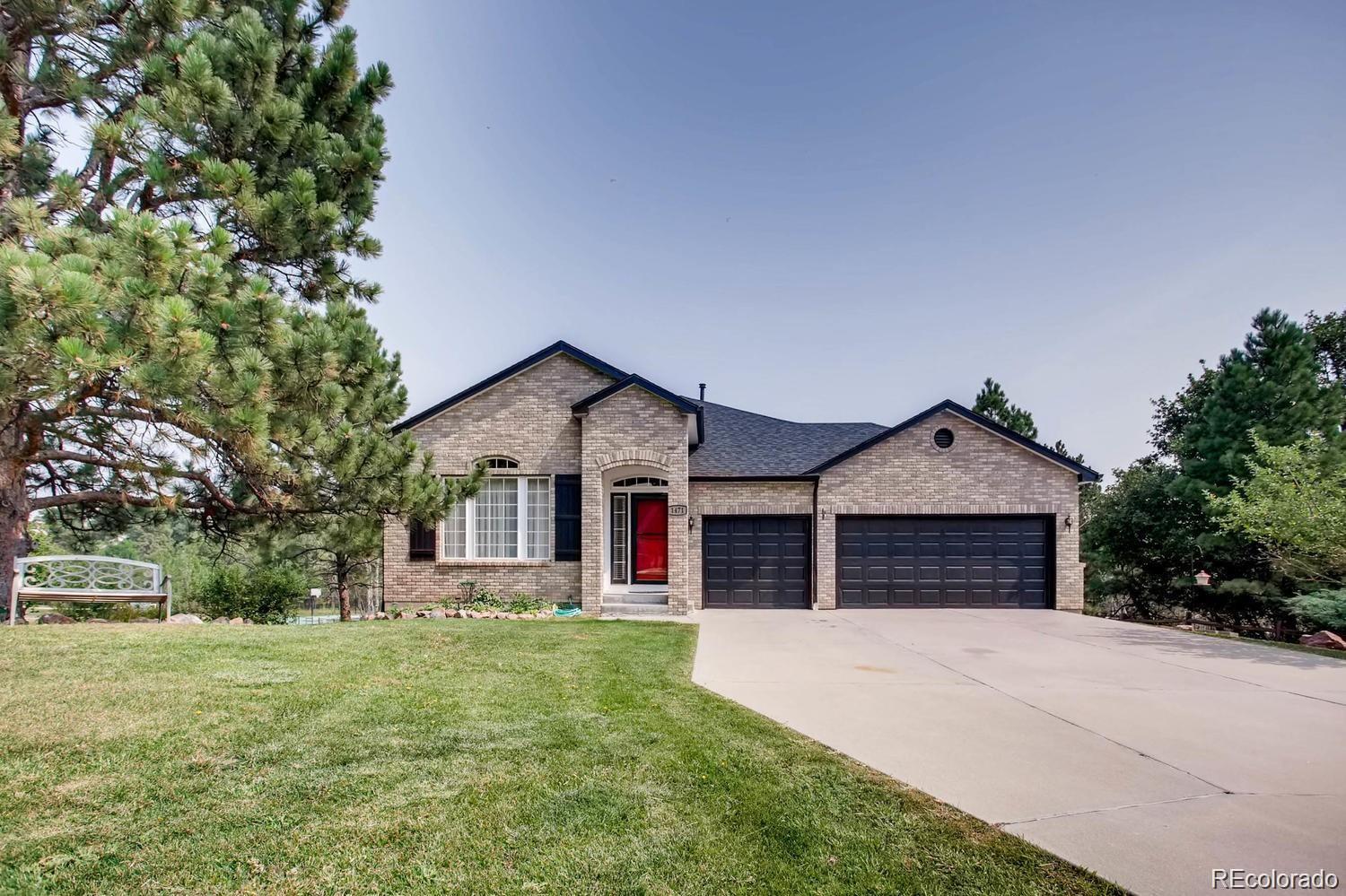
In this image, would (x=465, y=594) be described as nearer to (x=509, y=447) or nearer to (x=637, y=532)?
(x=509, y=447)

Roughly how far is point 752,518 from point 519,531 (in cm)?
541

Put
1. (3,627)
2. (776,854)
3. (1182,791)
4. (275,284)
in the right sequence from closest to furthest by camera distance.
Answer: (776,854) < (1182,791) < (3,627) < (275,284)

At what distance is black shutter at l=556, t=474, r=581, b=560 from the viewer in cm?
1341

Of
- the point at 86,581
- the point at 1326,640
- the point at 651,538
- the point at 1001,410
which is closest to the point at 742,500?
the point at 651,538

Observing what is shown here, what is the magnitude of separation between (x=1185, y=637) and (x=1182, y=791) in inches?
342

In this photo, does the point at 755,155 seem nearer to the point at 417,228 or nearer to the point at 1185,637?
the point at 417,228

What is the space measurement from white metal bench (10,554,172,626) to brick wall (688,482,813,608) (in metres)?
9.99

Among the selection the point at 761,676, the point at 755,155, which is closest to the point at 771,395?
the point at 755,155

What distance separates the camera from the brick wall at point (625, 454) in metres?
12.9

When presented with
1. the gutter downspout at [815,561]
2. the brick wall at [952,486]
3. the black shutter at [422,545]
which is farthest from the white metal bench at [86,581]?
the brick wall at [952,486]

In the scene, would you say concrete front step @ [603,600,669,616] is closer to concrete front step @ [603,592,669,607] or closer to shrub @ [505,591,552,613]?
concrete front step @ [603,592,669,607]

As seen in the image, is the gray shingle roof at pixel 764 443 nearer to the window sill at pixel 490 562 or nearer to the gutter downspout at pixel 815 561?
the gutter downspout at pixel 815 561

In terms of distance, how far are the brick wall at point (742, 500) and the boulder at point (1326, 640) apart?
8641 mm

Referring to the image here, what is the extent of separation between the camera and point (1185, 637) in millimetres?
10453
